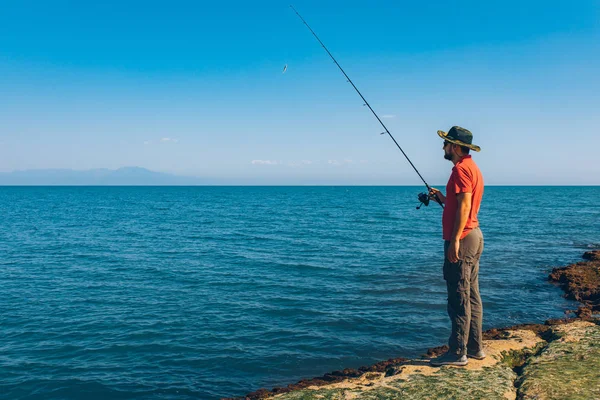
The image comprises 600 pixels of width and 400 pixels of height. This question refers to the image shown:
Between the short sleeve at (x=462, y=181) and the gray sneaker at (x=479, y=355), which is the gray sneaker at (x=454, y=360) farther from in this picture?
the short sleeve at (x=462, y=181)

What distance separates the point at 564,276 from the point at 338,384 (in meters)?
14.3

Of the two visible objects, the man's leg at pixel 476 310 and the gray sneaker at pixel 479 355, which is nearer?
the man's leg at pixel 476 310

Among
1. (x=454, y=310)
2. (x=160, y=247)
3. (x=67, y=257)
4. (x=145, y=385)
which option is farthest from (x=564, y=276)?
(x=67, y=257)

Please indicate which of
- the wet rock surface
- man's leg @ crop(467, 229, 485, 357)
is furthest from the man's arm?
the wet rock surface

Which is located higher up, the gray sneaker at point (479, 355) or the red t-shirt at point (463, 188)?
the red t-shirt at point (463, 188)

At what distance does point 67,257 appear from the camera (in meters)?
23.9

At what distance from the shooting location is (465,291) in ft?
19.0

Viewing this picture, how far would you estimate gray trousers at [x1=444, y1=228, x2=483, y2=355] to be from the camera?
5.69 m

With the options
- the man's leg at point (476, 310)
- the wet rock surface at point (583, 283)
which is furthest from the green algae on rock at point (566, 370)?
the wet rock surface at point (583, 283)

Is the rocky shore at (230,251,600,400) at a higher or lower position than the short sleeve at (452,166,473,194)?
lower

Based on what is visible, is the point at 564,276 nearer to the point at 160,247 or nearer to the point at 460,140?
the point at 460,140

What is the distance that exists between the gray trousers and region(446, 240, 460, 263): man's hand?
8cm

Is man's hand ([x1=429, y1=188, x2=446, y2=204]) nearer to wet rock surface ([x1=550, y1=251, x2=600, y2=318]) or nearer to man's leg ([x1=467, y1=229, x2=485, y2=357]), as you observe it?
man's leg ([x1=467, y1=229, x2=485, y2=357])

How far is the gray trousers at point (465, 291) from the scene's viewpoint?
5.69 m
